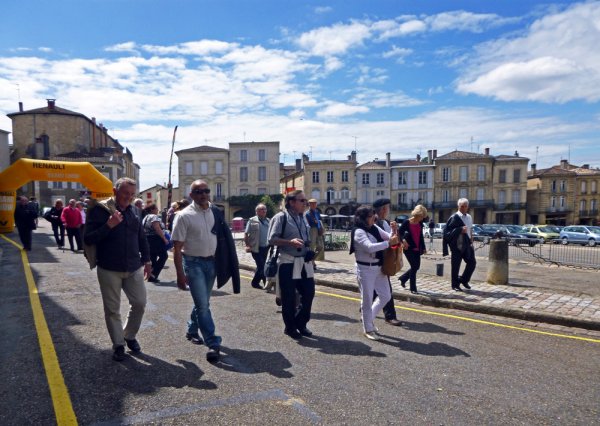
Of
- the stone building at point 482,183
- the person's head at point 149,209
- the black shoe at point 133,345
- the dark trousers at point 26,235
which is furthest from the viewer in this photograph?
the stone building at point 482,183

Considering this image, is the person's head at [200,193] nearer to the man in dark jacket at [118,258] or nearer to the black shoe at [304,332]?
the man in dark jacket at [118,258]

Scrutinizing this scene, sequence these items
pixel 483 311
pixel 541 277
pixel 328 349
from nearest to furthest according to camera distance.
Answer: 1. pixel 328 349
2. pixel 483 311
3. pixel 541 277

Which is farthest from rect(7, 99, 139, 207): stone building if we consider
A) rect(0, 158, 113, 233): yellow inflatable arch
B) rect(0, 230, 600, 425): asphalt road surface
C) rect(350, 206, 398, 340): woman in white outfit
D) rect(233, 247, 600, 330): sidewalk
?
rect(350, 206, 398, 340): woman in white outfit

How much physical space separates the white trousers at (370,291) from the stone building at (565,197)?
67406 millimetres

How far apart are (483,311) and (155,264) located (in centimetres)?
689

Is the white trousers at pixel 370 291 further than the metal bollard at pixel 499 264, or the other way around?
the metal bollard at pixel 499 264

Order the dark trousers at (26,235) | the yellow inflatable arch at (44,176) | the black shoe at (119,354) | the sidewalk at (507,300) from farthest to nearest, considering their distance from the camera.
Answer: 1. the yellow inflatable arch at (44,176)
2. the dark trousers at (26,235)
3. the sidewalk at (507,300)
4. the black shoe at (119,354)

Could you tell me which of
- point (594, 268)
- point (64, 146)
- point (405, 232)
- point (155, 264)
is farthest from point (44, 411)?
point (64, 146)

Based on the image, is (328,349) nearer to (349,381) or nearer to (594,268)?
(349,381)

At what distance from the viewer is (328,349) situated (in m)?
5.15

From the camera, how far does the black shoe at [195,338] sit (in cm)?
528

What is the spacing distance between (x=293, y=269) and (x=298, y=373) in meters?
1.52

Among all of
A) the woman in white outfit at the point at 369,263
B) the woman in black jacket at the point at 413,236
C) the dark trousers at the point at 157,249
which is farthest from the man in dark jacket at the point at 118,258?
the dark trousers at the point at 157,249

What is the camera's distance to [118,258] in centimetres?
461
